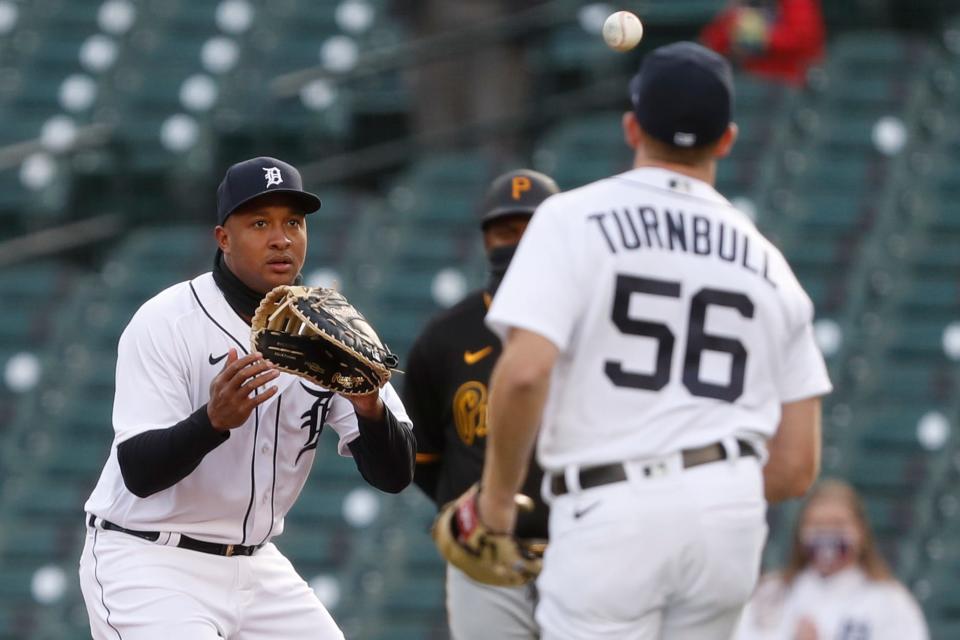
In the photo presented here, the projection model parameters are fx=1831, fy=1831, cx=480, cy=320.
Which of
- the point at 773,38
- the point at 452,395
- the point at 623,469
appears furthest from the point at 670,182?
the point at 773,38

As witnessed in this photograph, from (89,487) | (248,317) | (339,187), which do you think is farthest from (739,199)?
(248,317)

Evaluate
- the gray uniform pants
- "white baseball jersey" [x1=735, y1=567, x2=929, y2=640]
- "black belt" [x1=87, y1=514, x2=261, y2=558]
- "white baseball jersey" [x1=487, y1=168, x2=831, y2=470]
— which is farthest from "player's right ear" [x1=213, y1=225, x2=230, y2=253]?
"white baseball jersey" [x1=735, y1=567, x2=929, y2=640]

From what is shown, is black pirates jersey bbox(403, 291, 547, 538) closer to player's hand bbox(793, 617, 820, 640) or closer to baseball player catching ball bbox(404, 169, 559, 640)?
baseball player catching ball bbox(404, 169, 559, 640)

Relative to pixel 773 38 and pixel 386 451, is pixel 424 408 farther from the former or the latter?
pixel 773 38

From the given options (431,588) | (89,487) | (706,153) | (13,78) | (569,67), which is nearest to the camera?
(706,153)

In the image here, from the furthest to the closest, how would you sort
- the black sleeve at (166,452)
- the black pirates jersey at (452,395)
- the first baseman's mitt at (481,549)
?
the black pirates jersey at (452,395)
the black sleeve at (166,452)
the first baseman's mitt at (481,549)

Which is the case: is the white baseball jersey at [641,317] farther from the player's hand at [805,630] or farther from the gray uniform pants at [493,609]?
the player's hand at [805,630]

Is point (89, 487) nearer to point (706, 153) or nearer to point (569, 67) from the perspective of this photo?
point (569, 67)

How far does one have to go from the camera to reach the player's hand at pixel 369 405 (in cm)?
405

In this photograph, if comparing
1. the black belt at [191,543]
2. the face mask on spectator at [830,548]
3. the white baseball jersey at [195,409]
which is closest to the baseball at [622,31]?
the white baseball jersey at [195,409]

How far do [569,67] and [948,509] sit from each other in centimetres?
384

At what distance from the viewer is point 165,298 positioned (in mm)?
4211

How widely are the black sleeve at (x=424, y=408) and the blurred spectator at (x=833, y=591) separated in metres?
1.73

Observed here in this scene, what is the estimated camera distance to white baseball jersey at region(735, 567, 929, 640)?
20.4 ft
